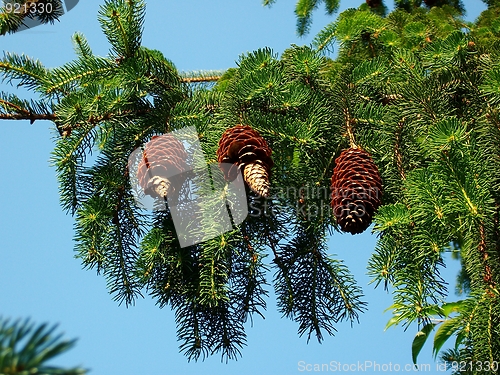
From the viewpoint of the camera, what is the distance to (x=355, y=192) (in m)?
1.50

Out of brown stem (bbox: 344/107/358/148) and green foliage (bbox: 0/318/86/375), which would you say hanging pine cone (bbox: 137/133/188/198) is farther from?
green foliage (bbox: 0/318/86/375)

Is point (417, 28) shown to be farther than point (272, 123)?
Yes

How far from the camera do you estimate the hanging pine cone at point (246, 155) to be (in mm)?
1545

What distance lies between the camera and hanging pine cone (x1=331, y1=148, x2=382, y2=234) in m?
1.48

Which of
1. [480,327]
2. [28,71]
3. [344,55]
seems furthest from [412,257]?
[28,71]

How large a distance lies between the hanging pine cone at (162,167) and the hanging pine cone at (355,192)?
0.43 meters

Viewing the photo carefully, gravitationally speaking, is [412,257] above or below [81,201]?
below

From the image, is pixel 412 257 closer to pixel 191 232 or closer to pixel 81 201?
pixel 191 232

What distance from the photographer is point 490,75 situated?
1.59 metres

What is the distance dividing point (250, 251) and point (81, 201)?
55cm

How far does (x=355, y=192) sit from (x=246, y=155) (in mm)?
292

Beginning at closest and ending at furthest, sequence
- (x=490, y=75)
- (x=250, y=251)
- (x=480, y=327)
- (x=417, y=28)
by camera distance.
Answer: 1. (x=480, y=327)
2. (x=490, y=75)
3. (x=250, y=251)
4. (x=417, y=28)

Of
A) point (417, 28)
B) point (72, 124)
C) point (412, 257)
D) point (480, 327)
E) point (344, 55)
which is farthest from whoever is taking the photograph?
point (417, 28)

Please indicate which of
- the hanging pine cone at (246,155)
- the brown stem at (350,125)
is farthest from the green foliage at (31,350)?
the brown stem at (350,125)
